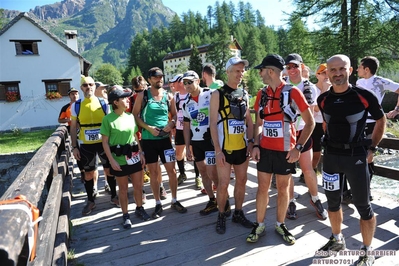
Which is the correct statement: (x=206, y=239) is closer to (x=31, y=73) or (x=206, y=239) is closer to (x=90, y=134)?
(x=90, y=134)

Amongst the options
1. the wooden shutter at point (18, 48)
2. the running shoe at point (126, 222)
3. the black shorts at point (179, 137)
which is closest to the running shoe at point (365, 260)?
the running shoe at point (126, 222)

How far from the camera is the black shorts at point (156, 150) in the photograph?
4465 millimetres

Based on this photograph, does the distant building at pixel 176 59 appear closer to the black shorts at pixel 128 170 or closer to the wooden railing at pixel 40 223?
the black shorts at pixel 128 170

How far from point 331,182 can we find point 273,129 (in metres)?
0.82

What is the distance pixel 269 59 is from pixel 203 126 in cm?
146

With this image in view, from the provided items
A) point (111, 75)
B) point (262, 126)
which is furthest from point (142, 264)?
point (111, 75)

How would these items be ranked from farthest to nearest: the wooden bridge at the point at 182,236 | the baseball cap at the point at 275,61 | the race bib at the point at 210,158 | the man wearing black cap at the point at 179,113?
the man wearing black cap at the point at 179,113, the race bib at the point at 210,158, the baseball cap at the point at 275,61, the wooden bridge at the point at 182,236

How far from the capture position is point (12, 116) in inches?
907

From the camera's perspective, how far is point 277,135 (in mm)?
3346

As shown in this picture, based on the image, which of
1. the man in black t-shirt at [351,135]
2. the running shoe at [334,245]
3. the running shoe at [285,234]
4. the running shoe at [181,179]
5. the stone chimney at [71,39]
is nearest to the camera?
the man in black t-shirt at [351,135]

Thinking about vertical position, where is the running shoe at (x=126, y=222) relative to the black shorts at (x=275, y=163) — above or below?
below

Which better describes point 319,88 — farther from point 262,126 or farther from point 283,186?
point 283,186

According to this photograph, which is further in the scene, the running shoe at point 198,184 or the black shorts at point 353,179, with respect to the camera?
the running shoe at point 198,184

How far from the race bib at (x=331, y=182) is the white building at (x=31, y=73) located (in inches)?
937
